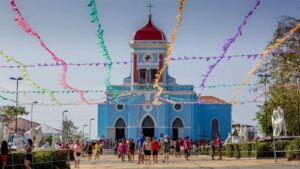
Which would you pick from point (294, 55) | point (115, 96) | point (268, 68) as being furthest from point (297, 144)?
point (115, 96)

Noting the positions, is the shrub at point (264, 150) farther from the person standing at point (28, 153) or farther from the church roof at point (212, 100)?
the church roof at point (212, 100)

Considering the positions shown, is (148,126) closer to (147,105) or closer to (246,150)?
(147,105)

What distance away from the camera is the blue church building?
66.4 meters

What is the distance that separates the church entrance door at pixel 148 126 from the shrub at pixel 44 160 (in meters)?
36.3

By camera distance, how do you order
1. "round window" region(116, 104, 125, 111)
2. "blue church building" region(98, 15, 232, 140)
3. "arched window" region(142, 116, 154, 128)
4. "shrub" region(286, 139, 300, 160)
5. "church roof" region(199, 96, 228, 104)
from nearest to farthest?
"shrub" region(286, 139, 300, 160) → "blue church building" region(98, 15, 232, 140) → "arched window" region(142, 116, 154, 128) → "round window" region(116, 104, 125, 111) → "church roof" region(199, 96, 228, 104)

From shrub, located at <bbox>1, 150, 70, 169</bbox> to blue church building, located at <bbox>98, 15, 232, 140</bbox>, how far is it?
35.7 meters

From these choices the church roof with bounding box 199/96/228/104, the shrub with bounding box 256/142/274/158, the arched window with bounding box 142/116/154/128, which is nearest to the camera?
the shrub with bounding box 256/142/274/158

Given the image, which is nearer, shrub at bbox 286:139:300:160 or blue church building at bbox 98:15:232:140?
shrub at bbox 286:139:300:160

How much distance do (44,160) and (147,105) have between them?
40.9 meters

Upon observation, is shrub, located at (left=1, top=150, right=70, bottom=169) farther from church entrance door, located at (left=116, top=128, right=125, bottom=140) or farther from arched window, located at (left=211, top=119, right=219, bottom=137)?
arched window, located at (left=211, top=119, right=219, bottom=137)

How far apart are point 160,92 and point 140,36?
828 cm

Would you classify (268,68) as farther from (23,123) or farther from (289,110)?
(23,123)

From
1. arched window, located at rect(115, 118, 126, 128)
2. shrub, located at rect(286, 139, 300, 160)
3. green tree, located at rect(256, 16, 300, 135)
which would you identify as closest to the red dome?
arched window, located at rect(115, 118, 126, 128)

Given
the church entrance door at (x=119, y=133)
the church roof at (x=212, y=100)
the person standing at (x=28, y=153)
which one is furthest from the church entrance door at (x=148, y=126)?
the person standing at (x=28, y=153)
